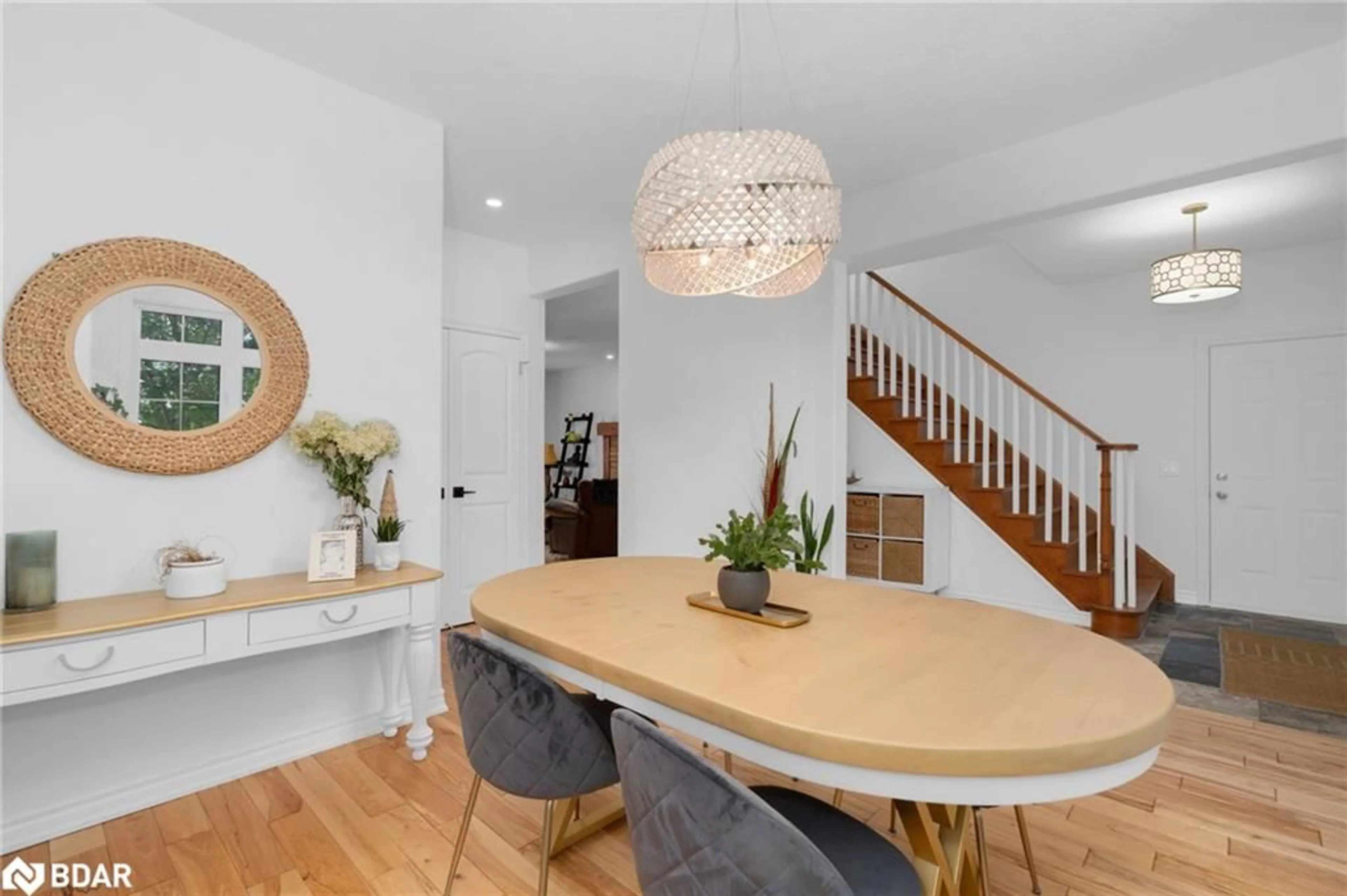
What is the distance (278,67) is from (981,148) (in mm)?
2992

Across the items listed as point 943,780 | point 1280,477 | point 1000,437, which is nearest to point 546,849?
point 943,780

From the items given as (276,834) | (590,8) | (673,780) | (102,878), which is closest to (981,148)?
(590,8)

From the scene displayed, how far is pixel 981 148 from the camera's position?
9.68 ft

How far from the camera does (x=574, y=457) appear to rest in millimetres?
9812

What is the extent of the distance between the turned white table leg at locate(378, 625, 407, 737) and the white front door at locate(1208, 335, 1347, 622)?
5676 mm

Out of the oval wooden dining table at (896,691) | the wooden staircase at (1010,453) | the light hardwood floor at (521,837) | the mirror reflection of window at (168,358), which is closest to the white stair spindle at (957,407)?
the wooden staircase at (1010,453)

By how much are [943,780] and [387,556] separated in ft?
7.11

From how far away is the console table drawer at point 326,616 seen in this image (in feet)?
6.57

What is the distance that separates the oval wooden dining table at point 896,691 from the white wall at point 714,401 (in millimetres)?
1909

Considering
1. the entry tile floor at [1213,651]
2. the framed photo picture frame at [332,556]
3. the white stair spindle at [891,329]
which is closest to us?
the framed photo picture frame at [332,556]

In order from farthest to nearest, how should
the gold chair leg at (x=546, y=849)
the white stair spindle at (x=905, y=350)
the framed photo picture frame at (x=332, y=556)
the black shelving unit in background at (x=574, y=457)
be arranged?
1. the black shelving unit in background at (x=574, y=457)
2. the white stair spindle at (x=905, y=350)
3. the framed photo picture frame at (x=332, y=556)
4. the gold chair leg at (x=546, y=849)

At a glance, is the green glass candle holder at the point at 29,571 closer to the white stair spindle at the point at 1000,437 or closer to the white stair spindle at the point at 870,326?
the white stair spindle at the point at 870,326

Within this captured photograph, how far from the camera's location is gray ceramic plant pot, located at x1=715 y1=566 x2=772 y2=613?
1.61 m

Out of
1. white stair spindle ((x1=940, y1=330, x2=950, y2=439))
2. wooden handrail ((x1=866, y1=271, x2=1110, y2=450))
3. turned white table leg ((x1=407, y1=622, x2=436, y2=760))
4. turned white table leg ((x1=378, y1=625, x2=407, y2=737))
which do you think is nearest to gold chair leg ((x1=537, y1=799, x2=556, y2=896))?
turned white table leg ((x1=407, y1=622, x2=436, y2=760))
